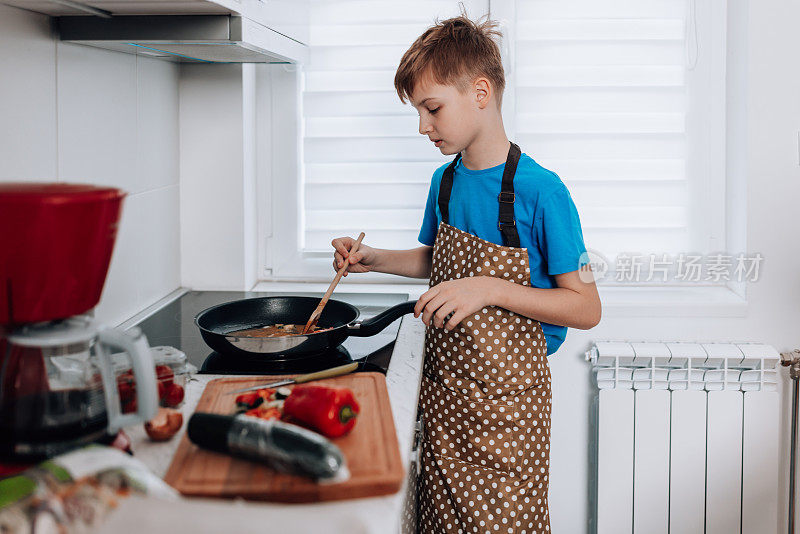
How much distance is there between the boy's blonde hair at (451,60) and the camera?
1436mm

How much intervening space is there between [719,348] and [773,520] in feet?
1.51

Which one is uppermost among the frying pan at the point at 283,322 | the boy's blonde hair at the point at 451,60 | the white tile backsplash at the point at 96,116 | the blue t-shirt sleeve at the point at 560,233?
the boy's blonde hair at the point at 451,60

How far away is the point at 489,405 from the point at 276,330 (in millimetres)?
407

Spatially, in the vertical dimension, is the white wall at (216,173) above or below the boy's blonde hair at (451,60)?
below

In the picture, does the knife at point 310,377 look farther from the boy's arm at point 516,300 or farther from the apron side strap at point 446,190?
the apron side strap at point 446,190

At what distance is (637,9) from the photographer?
1978 millimetres

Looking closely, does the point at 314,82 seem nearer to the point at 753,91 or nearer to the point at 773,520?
the point at 753,91

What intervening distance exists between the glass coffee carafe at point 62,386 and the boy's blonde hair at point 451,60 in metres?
0.77

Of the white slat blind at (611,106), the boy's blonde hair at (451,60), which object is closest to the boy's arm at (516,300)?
the boy's blonde hair at (451,60)

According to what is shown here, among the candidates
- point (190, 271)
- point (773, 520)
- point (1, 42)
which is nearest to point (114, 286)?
point (190, 271)

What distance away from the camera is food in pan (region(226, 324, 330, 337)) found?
58.5 inches

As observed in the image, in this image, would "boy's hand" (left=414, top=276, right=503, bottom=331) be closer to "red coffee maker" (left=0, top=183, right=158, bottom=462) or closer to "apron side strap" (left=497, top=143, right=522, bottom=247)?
"apron side strap" (left=497, top=143, right=522, bottom=247)

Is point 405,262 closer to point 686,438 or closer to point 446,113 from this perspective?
point 446,113

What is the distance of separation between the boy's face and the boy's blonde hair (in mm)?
14
